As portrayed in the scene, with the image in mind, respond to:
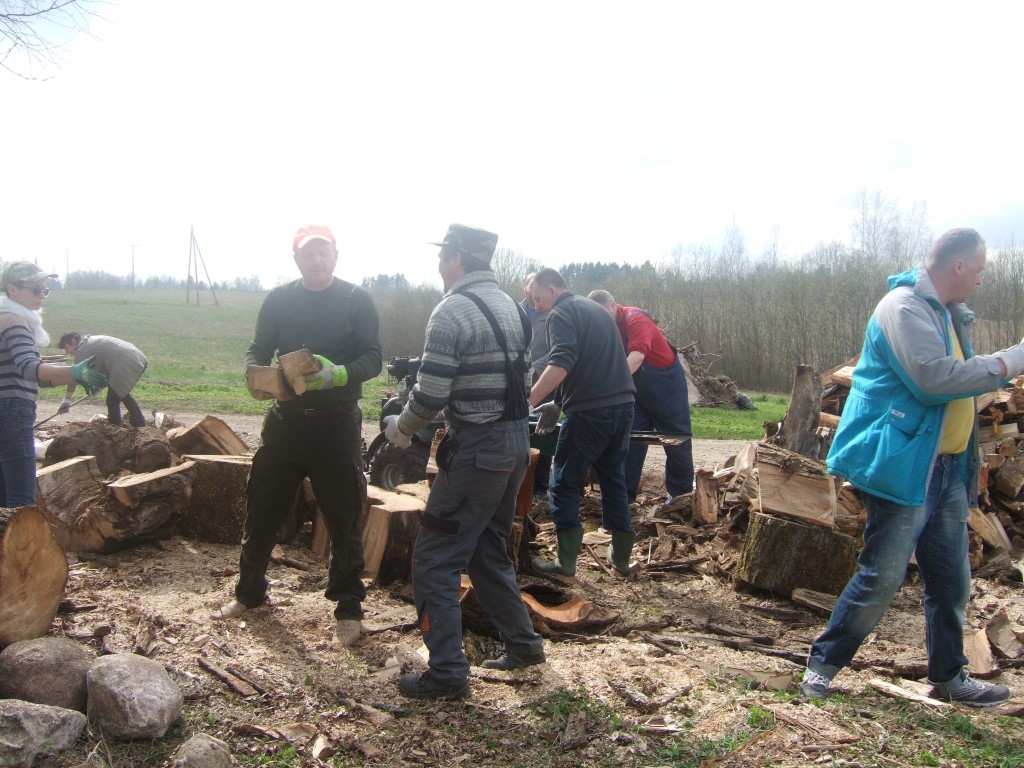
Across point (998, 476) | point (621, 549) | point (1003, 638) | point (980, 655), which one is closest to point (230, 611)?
point (621, 549)

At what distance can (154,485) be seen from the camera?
17.6 feet

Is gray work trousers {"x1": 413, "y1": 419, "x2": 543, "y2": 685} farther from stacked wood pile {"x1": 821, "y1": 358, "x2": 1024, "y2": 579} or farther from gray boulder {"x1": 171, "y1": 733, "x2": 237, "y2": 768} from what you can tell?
stacked wood pile {"x1": 821, "y1": 358, "x2": 1024, "y2": 579}

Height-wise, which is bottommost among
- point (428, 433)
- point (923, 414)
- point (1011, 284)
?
point (428, 433)

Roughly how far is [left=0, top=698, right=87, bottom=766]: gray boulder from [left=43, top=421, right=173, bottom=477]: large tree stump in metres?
3.54

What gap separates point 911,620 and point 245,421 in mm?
10065

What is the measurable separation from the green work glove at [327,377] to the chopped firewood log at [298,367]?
29 mm

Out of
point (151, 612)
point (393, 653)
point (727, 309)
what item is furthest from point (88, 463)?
point (727, 309)

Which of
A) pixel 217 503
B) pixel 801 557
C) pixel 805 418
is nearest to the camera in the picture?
pixel 801 557

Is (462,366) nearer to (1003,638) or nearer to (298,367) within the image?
(298,367)

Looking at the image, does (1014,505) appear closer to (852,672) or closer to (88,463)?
(852,672)

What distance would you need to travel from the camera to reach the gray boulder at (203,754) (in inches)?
109

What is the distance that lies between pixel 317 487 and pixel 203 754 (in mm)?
1589

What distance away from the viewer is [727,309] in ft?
82.1

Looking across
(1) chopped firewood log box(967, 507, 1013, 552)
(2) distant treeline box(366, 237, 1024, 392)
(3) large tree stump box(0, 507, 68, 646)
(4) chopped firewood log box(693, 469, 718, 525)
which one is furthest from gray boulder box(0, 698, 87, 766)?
(2) distant treeline box(366, 237, 1024, 392)
